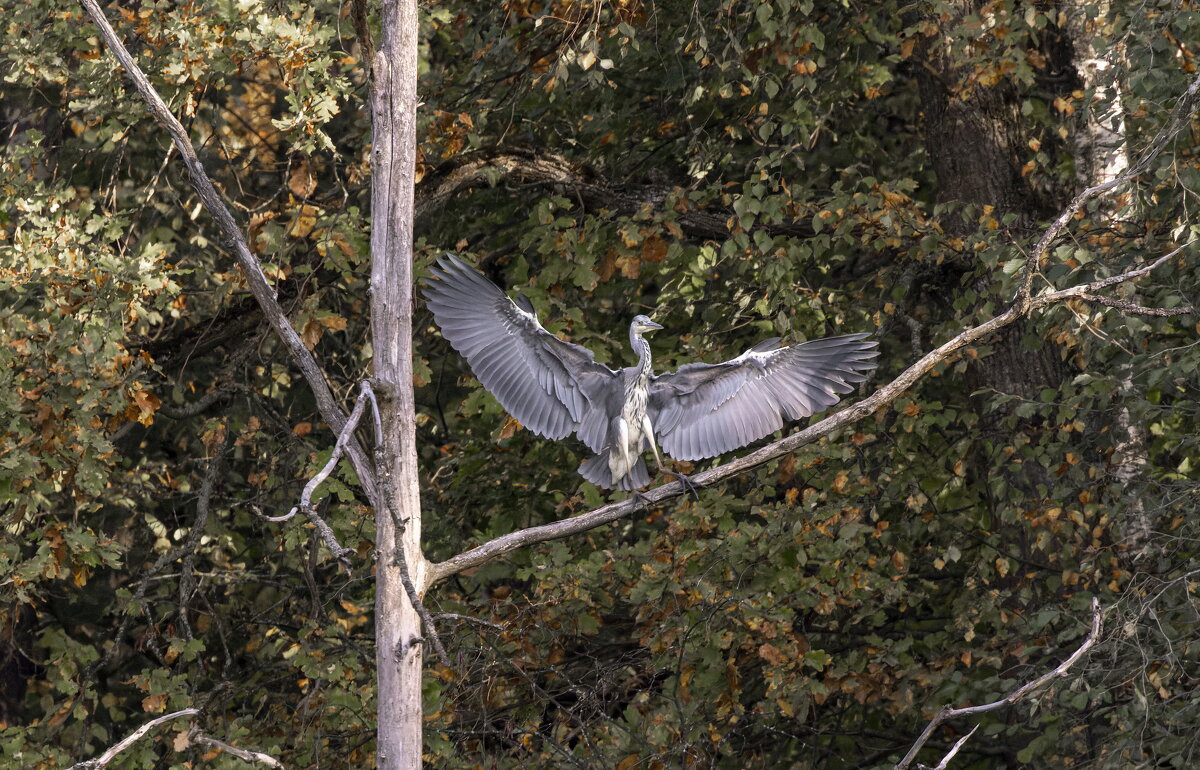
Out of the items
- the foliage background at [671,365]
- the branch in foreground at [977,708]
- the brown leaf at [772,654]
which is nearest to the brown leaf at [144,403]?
the foliage background at [671,365]

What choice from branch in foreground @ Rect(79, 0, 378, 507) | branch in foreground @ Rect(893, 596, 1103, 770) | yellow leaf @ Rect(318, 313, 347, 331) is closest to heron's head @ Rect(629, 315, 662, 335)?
yellow leaf @ Rect(318, 313, 347, 331)

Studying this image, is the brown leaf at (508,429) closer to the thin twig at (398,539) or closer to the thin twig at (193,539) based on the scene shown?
the thin twig at (193,539)

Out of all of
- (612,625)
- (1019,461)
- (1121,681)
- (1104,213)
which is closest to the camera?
(1121,681)

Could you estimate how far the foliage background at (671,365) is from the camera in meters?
5.15

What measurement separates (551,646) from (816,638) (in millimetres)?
1392

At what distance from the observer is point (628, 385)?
186 inches

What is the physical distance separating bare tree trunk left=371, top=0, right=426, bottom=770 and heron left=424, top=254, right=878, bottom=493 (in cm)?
91

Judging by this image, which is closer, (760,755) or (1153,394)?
(1153,394)

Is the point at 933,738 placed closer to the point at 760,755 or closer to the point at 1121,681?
the point at 760,755

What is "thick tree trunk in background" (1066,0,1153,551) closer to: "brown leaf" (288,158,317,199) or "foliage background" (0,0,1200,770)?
"foliage background" (0,0,1200,770)

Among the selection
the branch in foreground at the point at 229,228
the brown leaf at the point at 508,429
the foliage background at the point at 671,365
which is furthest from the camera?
the brown leaf at the point at 508,429

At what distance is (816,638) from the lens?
6.70 meters

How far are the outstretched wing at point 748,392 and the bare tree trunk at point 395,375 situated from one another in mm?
1379

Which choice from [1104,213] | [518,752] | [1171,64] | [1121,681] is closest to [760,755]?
[518,752]
